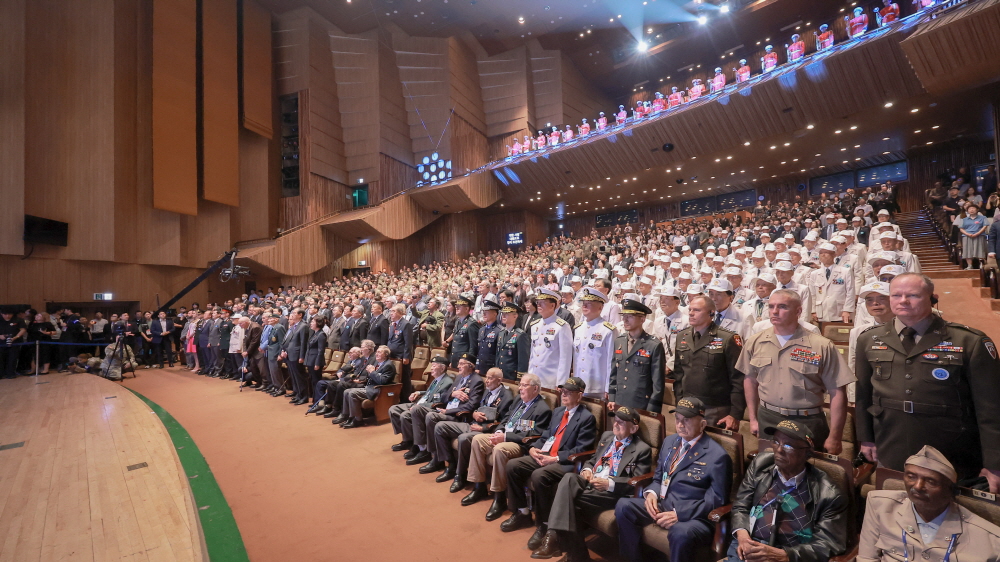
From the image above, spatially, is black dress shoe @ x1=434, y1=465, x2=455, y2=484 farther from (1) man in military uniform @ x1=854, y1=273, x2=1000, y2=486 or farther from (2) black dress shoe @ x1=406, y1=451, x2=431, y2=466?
(1) man in military uniform @ x1=854, y1=273, x2=1000, y2=486

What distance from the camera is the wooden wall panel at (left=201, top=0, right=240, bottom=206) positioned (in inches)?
581

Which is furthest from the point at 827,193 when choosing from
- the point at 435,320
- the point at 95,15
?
the point at 95,15

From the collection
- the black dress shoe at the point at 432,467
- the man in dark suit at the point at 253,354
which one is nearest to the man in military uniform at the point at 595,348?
the black dress shoe at the point at 432,467

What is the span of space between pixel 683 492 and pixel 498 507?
1.34m

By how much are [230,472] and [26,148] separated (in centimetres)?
1223

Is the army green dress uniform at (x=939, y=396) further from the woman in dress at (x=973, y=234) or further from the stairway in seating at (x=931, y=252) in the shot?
the woman in dress at (x=973, y=234)

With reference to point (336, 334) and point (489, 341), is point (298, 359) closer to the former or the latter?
point (336, 334)

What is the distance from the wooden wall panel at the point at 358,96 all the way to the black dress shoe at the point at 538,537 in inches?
690

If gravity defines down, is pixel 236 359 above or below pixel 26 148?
below

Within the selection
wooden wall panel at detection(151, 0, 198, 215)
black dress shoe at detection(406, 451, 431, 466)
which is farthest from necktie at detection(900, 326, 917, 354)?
wooden wall panel at detection(151, 0, 198, 215)

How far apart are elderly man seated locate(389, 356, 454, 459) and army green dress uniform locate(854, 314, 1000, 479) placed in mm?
3241

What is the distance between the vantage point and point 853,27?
10.3 metres

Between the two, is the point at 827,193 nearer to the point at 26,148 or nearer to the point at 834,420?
the point at 834,420

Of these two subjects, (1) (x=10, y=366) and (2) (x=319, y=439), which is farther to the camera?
(1) (x=10, y=366)
